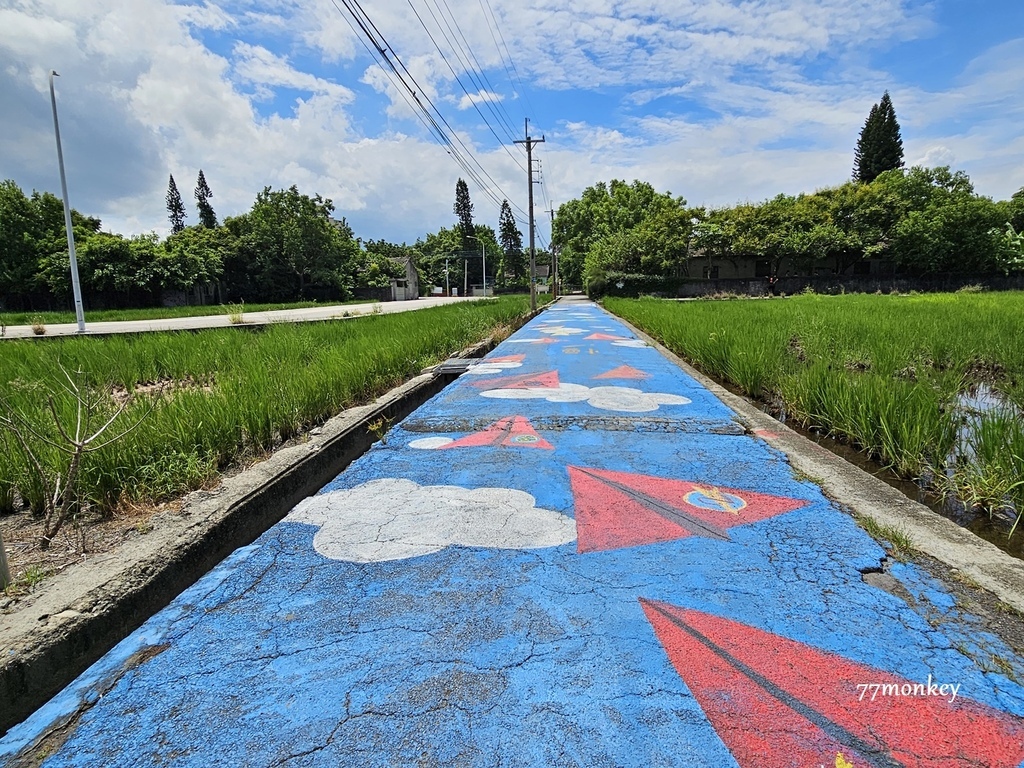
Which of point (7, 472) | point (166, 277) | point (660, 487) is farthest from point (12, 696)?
point (166, 277)

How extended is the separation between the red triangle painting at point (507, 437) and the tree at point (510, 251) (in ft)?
213

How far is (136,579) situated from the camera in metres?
1.92

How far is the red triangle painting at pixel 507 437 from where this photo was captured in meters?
3.82

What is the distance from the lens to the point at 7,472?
262 centimetres

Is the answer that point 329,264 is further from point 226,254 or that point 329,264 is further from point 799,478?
point 799,478

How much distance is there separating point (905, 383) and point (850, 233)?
104ft

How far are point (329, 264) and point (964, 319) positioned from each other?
3727 cm

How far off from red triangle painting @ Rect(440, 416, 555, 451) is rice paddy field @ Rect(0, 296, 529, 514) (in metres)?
1.33

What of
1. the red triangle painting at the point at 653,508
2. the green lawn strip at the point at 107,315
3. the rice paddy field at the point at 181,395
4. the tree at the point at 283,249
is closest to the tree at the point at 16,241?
the green lawn strip at the point at 107,315

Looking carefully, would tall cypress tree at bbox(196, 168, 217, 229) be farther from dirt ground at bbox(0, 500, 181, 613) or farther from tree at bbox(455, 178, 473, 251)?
dirt ground at bbox(0, 500, 181, 613)

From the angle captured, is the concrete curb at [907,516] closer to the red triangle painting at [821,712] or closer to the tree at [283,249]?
the red triangle painting at [821,712]

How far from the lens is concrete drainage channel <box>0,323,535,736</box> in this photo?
156 cm

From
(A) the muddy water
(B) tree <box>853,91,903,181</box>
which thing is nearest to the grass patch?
(A) the muddy water

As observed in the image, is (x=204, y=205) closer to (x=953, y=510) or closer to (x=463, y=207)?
(x=463, y=207)
